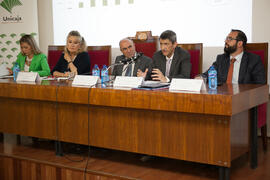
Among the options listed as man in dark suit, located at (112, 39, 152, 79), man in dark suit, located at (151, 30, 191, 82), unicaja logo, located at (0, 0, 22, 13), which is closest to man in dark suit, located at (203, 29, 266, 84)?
man in dark suit, located at (151, 30, 191, 82)

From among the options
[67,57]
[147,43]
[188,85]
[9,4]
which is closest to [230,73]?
[188,85]

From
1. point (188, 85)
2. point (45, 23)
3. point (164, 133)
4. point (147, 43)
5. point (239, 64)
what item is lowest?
point (164, 133)

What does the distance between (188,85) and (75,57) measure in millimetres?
1740

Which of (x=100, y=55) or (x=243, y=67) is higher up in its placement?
(x=100, y=55)

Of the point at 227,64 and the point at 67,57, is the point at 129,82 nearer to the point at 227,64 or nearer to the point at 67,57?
the point at 227,64

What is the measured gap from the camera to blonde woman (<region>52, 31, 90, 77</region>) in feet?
11.4

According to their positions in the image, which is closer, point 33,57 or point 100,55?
point 33,57

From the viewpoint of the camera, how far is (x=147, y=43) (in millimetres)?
3711

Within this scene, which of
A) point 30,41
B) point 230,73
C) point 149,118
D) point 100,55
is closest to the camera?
point 149,118

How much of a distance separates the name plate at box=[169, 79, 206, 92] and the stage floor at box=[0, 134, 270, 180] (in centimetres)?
57

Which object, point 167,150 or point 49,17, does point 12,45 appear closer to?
point 49,17

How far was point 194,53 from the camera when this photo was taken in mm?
3230

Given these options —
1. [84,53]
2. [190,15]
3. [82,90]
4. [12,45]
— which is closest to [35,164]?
[82,90]

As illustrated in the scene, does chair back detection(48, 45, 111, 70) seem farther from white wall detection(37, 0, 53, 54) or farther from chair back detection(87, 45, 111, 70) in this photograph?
white wall detection(37, 0, 53, 54)
